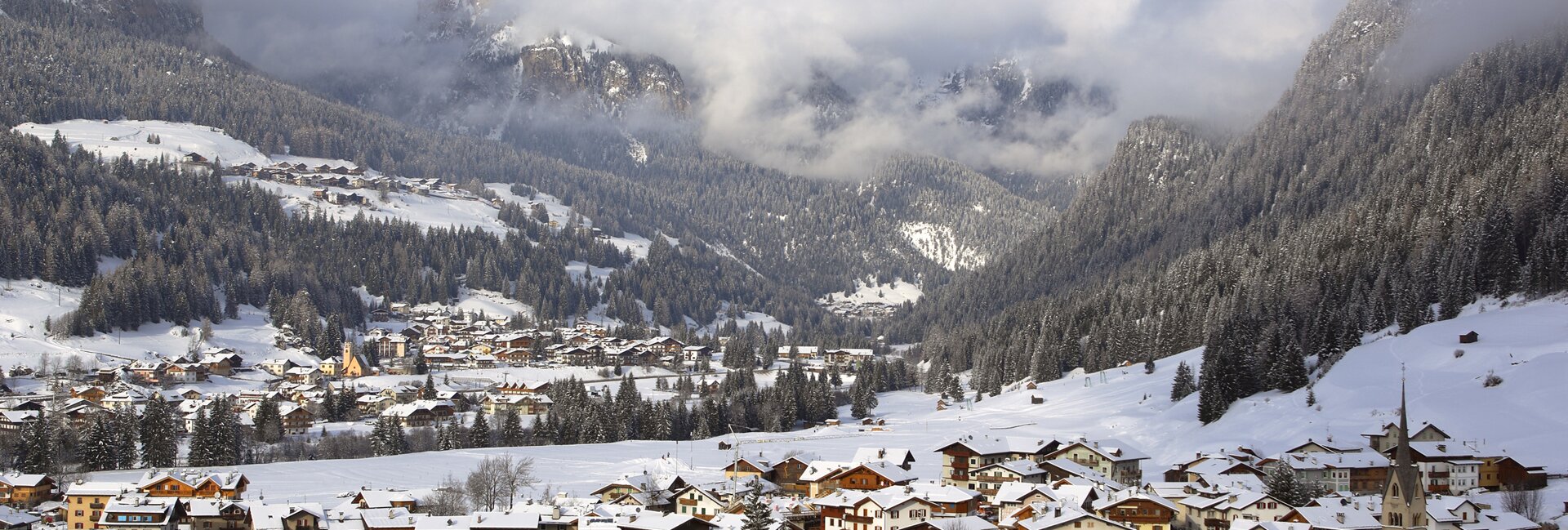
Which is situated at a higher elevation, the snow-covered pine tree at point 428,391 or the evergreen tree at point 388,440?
the snow-covered pine tree at point 428,391

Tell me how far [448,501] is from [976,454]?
29351 mm

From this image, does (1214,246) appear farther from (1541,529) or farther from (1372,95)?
(1541,529)

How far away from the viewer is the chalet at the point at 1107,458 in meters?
85.1

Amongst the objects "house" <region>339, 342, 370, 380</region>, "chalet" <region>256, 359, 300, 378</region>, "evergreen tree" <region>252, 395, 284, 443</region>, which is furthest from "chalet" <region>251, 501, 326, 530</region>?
"house" <region>339, 342, 370, 380</region>

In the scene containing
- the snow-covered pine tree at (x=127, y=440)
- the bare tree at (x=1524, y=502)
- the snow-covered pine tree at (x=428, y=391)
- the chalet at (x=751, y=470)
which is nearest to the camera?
the bare tree at (x=1524, y=502)

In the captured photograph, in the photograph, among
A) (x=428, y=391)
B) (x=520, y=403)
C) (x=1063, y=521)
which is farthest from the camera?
(x=520, y=403)

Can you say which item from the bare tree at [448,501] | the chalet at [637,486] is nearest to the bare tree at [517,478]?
the bare tree at [448,501]

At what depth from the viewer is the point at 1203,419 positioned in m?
99.7

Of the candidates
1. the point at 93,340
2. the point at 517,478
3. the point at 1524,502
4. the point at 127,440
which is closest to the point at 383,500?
the point at 517,478

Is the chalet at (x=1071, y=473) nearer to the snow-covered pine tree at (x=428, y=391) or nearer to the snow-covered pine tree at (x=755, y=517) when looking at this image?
the snow-covered pine tree at (x=755, y=517)

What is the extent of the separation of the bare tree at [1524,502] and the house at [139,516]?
61109 millimetres

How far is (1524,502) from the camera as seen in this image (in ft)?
215

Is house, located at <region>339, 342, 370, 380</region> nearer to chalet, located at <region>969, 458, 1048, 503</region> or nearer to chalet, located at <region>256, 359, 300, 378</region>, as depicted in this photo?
chalet, located at <region>256, 359, 300, 378</region>

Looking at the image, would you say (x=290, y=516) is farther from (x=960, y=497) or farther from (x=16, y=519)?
(x=960, y=497)
